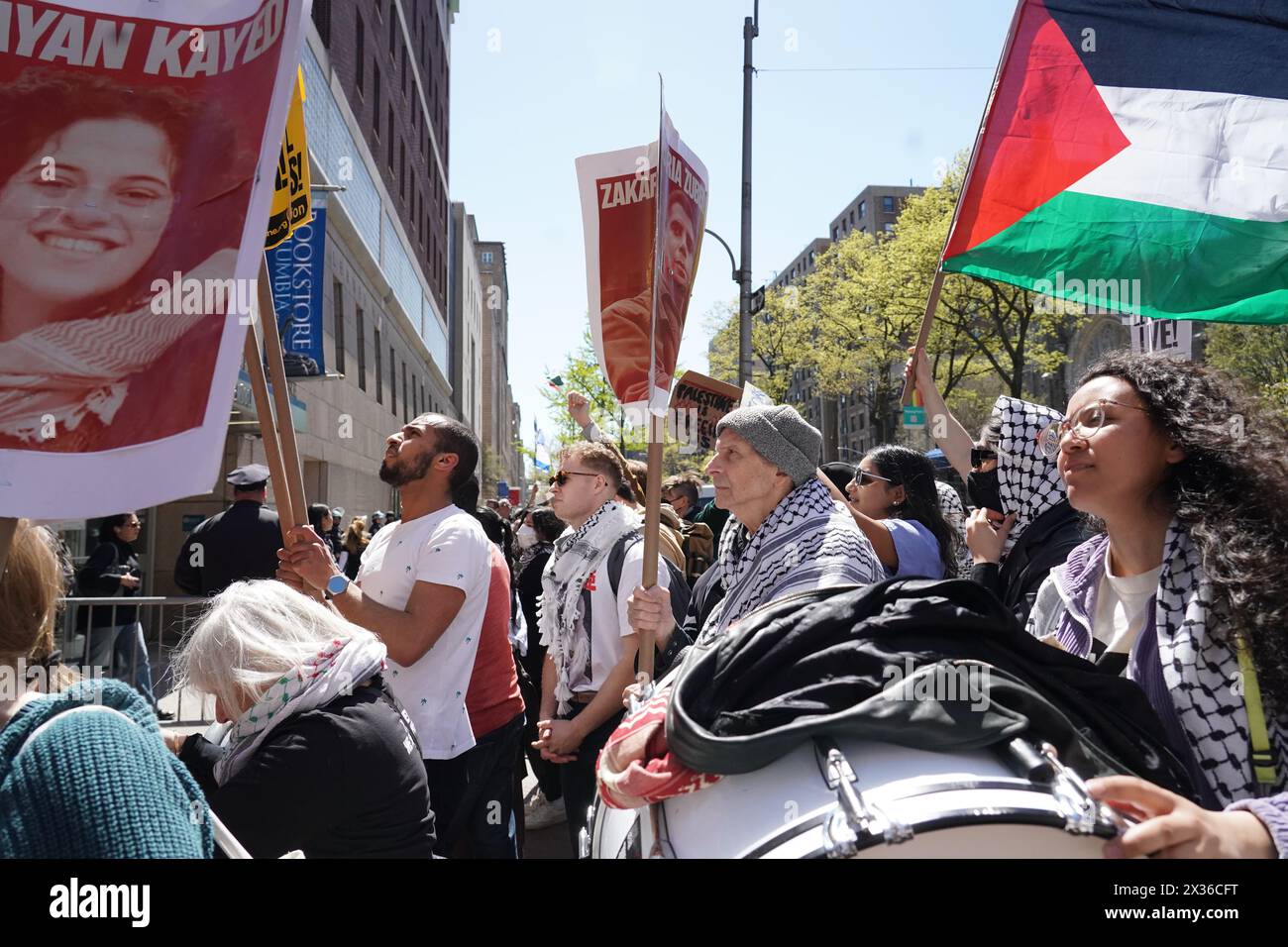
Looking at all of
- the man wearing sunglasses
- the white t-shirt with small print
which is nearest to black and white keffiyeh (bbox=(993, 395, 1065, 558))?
the man wearing sunglasses

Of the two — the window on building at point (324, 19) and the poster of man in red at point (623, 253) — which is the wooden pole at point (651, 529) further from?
the window on building at point (324, 19)

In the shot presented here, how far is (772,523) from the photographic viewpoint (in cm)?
292

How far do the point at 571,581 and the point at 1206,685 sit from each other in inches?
107

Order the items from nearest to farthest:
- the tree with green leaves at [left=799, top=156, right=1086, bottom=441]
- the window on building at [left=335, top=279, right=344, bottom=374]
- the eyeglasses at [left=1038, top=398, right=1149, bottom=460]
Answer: the eyeglasses at [left=1038, top=398, right=1149, bottom=460] < the window on building at [left=335, top=279, right=344, bottom=374] < the tree with green leaves at [left=799, top=156, right=1086, bottom=441]

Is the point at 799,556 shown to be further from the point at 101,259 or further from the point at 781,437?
the point at 101,259

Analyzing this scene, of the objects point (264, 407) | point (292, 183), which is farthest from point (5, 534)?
point (292, 183)

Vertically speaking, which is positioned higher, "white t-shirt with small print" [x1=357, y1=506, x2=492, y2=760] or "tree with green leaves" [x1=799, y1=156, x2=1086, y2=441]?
"tree with green leaves" [x1=799, y1=156, x2=1086, y2=441]

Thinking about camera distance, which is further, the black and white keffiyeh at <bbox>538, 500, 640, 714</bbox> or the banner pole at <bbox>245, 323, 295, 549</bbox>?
the black and white keffiyeh at <bbox>538, 500, 640, 714</bbox>

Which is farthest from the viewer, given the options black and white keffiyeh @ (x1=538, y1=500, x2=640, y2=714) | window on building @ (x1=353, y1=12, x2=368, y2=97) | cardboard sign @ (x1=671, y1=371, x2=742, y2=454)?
window on building @ (x1=353, y1=12, x2=368, y2=97)

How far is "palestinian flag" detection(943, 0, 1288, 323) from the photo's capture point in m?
3.27

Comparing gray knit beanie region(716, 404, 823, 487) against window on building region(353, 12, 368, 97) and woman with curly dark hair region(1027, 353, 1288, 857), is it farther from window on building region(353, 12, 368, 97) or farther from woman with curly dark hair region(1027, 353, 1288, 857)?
window on building region(353, 12, 368, 97)

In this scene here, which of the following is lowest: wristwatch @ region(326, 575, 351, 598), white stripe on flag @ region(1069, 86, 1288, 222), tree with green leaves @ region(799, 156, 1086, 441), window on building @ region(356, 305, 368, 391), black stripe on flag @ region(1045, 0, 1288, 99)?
wristwatch @ region(326, 575, 351, 598)

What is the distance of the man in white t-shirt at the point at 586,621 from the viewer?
12.1 ft

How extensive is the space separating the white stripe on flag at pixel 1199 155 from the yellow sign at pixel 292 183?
289cm
